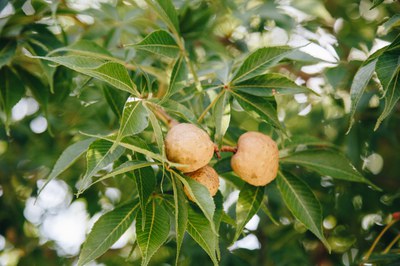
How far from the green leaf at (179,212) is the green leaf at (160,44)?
34 cm

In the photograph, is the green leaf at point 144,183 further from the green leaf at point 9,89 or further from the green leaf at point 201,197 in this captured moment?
the green leaf at point 9,89

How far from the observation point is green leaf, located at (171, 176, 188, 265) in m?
0.98

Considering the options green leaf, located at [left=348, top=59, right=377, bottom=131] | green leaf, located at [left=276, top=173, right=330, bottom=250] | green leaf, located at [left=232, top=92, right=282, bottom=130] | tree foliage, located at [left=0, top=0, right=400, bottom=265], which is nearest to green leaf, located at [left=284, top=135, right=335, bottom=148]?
tree foliage, located at [left=0, top=0, right=400, bottom=265]

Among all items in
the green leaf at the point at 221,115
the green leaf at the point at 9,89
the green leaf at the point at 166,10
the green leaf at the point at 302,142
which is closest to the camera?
the green leaf at the point at 221,115

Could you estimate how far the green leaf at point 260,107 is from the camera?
1.18m

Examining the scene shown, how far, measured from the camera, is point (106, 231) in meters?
1.08

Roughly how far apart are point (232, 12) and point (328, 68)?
44 centimetres

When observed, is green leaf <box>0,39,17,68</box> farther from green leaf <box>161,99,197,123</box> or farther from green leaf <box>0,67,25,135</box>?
green leaf <box>161,99,197,123</box>

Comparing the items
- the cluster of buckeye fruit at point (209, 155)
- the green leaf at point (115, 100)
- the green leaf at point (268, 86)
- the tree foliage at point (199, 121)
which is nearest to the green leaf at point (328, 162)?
the tree foliage at point (199, 121)

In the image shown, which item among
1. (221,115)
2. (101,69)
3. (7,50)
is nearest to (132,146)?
(101,69)

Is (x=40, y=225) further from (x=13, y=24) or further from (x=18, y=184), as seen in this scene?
(x=13, y=24)

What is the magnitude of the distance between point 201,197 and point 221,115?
0.87 feet

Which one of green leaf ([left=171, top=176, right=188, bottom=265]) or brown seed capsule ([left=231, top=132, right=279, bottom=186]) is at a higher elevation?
green leaf ([left=171, top=176, right=188, bottom=265])

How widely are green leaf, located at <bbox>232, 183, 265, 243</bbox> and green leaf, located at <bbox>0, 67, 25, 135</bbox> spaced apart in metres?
0.76
